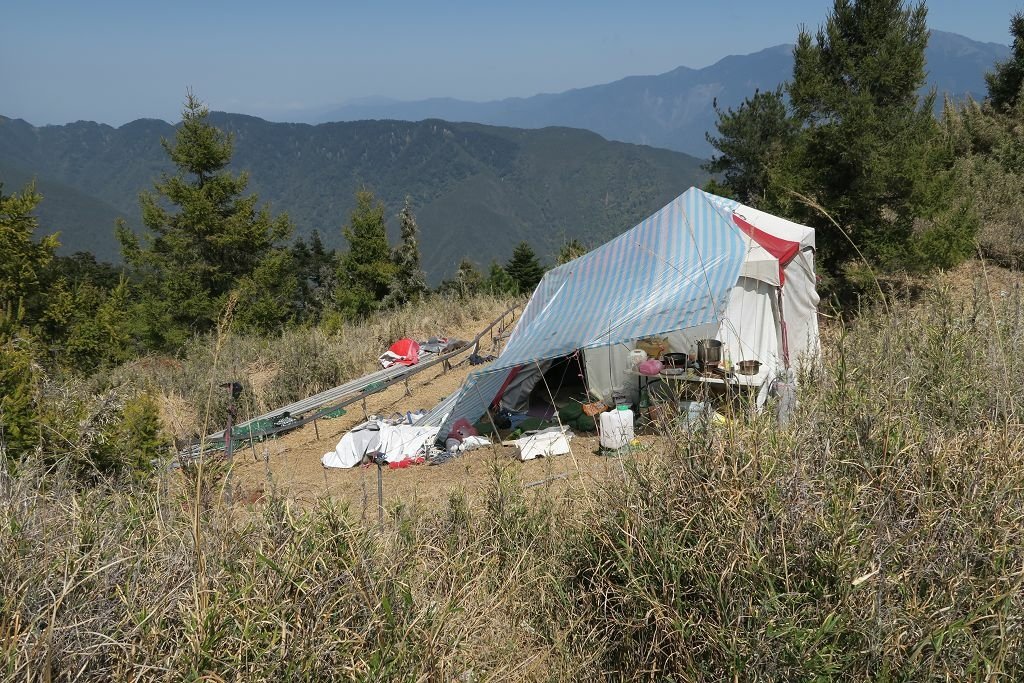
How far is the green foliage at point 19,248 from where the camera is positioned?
10273 mm

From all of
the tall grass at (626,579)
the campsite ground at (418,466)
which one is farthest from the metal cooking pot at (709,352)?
the tall grass at (626,579)

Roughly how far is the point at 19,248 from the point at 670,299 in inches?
396

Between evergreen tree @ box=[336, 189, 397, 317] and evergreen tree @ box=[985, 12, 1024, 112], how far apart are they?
658 inches

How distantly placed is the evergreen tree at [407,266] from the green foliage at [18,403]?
59.4 feet

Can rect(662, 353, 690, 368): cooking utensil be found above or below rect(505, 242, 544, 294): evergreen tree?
above

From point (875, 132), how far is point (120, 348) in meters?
12.8

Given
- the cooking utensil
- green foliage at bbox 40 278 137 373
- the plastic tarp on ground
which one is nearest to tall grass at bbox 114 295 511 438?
green foliage at bbox 40 278 137 373

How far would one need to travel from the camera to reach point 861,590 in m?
1.78

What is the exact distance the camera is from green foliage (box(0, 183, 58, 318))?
10.3m

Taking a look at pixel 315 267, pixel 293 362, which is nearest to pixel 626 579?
pixel 293 362

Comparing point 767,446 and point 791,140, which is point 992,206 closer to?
point 791,140

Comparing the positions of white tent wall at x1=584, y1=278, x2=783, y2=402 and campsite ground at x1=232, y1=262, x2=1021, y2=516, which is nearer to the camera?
campsite ground at x1=232, y1=262, x2=1021, y2=516

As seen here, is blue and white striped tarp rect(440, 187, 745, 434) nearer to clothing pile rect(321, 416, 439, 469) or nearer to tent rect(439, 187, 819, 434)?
tent rect(439, 187, 819, 434)

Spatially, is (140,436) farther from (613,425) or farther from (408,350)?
(408,350)
